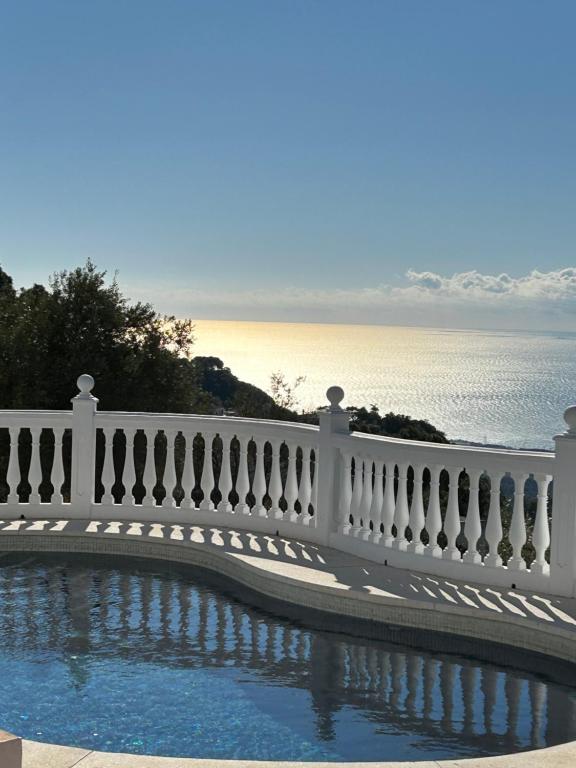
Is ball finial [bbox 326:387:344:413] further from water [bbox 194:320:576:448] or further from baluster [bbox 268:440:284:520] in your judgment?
water [bbox 194:320:576:448]

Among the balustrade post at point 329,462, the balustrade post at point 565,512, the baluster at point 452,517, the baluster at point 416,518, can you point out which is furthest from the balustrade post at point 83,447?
the balustrade post at point 565,512

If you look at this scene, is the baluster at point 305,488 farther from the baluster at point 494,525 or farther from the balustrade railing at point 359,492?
the baluster at point 494,525

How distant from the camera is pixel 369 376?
34.7 metres

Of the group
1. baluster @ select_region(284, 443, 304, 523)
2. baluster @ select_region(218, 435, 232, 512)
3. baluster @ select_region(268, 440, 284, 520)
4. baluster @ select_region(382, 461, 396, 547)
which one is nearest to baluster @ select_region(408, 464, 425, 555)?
baluster @ select_region(382, 461, 396, 547)

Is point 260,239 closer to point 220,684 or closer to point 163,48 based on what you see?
point 163,48

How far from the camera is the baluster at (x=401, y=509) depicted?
639 cm

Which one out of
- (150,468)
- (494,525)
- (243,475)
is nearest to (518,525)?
(494,525)

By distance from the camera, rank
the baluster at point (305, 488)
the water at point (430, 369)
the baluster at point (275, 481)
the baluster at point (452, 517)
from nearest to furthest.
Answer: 1. the baluster at point (452, 517)
2. the baluster at point (305, 488)
3. the baluster at point (275, 481)
4. the water at point (430, 369)

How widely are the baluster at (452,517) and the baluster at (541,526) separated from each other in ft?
1.75

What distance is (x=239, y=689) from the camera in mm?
→ 4688

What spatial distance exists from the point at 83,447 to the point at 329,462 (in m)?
2.30

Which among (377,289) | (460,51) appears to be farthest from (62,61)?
(377,289)

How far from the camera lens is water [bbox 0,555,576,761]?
408 cm

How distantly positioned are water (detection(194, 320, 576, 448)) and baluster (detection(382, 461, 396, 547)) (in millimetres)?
9972
